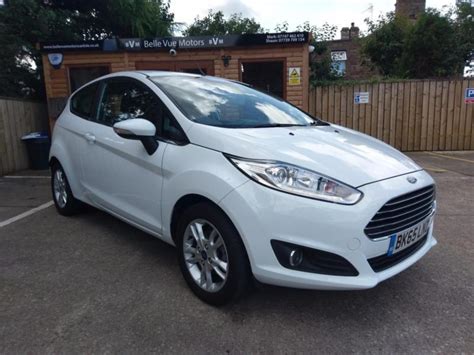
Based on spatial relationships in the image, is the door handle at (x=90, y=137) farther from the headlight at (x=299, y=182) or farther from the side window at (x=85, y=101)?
the headlight at (x=299, y=182)

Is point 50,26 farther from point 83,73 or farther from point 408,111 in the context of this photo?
point 408,111

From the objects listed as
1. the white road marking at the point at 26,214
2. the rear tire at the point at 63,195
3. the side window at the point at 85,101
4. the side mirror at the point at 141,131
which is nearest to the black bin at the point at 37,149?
the white road marking at the point at 26,214

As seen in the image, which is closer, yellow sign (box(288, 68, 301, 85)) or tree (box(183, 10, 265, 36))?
yellow sign (box(288, 68, 301, 85))

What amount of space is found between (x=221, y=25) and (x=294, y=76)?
15.6 meters

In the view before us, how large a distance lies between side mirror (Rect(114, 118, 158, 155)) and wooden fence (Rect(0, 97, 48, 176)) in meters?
6.29

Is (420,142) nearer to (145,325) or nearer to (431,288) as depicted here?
(431,288)

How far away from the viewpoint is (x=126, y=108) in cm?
334

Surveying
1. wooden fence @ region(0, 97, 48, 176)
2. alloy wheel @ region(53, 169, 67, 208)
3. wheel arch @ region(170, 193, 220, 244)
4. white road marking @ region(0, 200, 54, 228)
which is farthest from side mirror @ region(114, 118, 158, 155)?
wooden fence @ region(0, 97, 48, 176)

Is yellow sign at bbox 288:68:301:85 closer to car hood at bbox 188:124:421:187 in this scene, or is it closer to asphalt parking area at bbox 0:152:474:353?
asphalt parking area at bbox 0:152:474:353

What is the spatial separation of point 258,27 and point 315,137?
22531 mm

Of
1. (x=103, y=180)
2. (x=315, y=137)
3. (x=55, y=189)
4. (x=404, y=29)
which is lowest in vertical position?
(x=55, y=189)

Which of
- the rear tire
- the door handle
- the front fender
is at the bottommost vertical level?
the rear tire

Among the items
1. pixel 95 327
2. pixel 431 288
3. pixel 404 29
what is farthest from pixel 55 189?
pixel 404 29

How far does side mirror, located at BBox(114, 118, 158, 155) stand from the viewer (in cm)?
267
